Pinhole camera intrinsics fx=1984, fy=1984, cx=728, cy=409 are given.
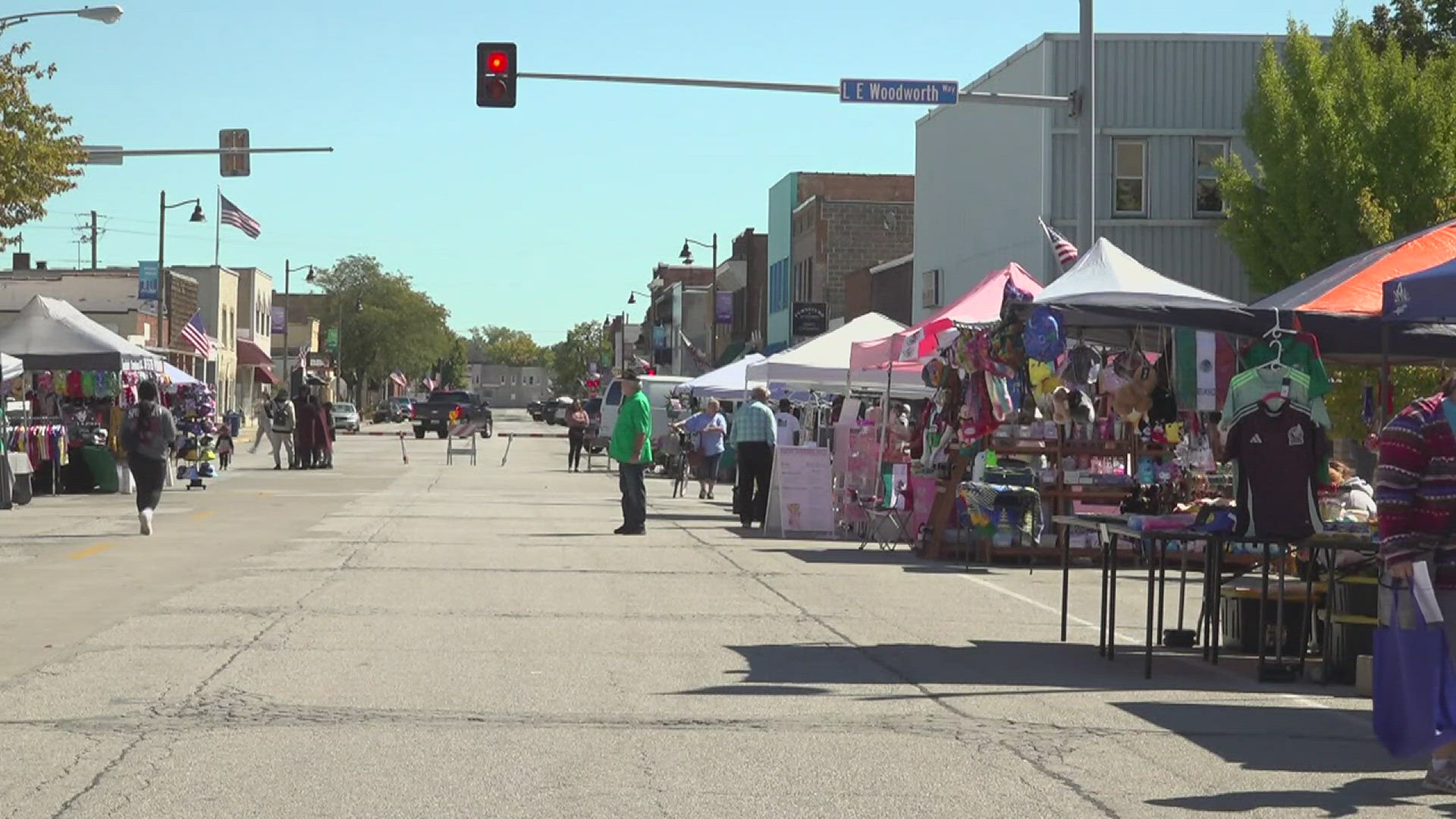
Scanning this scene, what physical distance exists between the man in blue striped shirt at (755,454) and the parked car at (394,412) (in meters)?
88.3

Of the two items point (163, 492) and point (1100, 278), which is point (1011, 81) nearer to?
point (163, 492)

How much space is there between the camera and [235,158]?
3192 cm

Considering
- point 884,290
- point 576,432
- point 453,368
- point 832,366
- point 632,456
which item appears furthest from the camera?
point 453,368

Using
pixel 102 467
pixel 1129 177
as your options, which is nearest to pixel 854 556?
pixel 102 467

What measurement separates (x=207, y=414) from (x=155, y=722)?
29.1m

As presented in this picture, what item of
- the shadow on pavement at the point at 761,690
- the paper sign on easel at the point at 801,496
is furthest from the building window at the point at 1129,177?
the shadow on pavement at the point at 761,690

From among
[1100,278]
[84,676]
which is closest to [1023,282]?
Result: [1100,278]

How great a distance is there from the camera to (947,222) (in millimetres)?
49031

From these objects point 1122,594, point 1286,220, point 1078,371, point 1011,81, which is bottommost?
point 1122,594

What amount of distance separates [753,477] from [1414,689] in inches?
724

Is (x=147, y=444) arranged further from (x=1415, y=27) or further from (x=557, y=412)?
(x=557, y=412)

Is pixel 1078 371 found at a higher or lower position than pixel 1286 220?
lower

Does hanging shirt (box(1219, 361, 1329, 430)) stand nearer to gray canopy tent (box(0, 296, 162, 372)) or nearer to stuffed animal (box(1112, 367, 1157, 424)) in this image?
stuffed animal (box(1112, 367, 1157, 424))

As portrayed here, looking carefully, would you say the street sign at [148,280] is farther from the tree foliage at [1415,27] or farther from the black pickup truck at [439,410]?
the tree foliage at [1415,27]
